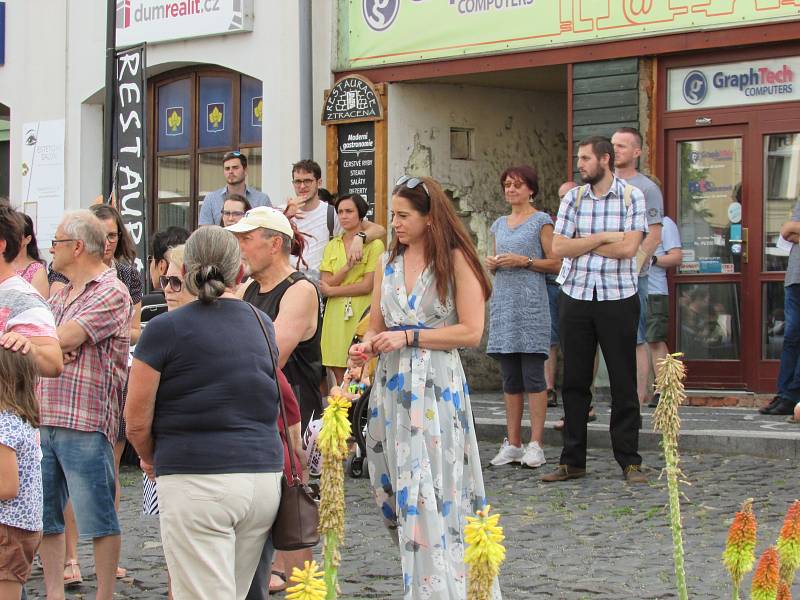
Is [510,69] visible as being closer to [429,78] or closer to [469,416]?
[429,78]

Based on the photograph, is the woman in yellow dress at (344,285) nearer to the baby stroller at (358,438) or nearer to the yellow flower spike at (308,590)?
the baby stroller at (358,438)

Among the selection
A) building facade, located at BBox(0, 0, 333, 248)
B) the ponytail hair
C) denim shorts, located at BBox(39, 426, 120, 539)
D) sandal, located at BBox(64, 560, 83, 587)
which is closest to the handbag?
the ponytail hair

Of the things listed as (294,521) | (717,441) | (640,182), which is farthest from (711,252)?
(294,521)

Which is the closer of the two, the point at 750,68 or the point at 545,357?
the point at 545,357

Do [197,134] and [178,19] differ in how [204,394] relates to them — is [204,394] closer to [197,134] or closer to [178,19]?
[178,19]

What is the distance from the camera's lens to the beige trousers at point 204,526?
457 centimetres

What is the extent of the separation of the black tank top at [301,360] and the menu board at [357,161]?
875 cm

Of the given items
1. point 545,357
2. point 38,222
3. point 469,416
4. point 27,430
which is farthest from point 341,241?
point 38,222

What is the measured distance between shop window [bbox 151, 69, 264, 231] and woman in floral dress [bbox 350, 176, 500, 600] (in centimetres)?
1063

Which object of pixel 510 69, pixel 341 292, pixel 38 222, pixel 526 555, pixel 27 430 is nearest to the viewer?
pixel 27 430

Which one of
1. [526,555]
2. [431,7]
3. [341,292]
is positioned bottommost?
[526,555]

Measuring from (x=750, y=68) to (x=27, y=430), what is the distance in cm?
900

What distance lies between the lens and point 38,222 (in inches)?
746

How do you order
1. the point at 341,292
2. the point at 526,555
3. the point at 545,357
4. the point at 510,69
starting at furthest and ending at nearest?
the point at 510,69 < the point at 341,292 < the point at 545,357 < the point at 526,555
